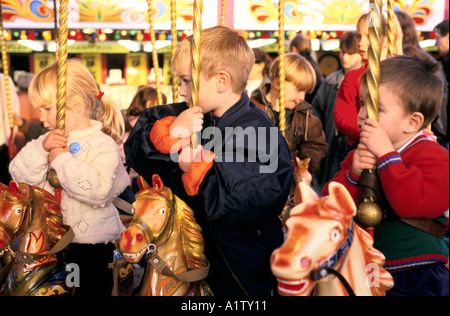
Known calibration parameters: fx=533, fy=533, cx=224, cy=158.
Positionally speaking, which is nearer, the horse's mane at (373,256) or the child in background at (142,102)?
the horse's mane at (373,256)

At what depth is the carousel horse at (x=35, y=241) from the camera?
1.90 metres

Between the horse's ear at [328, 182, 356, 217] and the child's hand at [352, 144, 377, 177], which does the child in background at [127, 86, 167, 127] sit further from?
the horse's ear at [328, 182, 356, 217]

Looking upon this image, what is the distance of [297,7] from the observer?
20.8 feet

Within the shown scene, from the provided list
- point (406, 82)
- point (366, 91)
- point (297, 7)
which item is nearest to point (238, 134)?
point (366, 91)

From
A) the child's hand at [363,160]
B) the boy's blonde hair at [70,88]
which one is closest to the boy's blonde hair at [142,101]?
the boy's blonde hair at [70,88]

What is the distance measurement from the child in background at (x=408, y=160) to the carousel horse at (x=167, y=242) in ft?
1.86

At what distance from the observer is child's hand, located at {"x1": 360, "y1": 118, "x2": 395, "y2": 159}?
1.60 m

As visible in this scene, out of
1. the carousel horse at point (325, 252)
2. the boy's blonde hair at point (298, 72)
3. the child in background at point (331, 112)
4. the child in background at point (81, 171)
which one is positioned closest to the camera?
the carousel horse at point (325, 252)

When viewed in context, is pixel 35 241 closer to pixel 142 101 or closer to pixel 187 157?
pixel 187 157

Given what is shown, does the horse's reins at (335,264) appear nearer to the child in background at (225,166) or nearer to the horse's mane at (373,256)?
the horse's mane at (373,256)

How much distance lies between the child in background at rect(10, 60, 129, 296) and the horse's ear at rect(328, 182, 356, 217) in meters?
1.10
